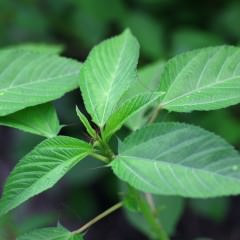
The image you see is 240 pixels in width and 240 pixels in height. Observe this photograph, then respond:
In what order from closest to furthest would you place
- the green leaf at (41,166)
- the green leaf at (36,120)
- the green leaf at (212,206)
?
the green leaf at (41,166)
the green leaf at (36,120)
the green leaf at (212,206)

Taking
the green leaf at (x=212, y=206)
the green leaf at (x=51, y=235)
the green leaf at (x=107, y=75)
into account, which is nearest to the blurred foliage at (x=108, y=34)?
the green leaf at (x=212, y=206)

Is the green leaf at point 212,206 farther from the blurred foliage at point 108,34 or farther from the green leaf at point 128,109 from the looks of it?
the green leaf at point 128,109

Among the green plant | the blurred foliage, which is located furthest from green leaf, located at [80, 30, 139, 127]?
the blurred foliage

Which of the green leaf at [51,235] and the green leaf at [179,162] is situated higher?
the green leaf at [179,162]

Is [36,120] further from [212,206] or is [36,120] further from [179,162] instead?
[212,206]

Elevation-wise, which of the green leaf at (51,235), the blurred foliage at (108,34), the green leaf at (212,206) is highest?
the green leaf at (51,235)

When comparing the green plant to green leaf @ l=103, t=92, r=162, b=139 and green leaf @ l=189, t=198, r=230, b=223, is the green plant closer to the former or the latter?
green leaf @ l=103, t=92, r=162, b=139

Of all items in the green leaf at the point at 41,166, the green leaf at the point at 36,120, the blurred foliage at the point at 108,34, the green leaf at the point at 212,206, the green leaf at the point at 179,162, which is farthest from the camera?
the green leaf at the point at 212,206

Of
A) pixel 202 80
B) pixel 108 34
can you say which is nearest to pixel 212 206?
pixel 108 34
